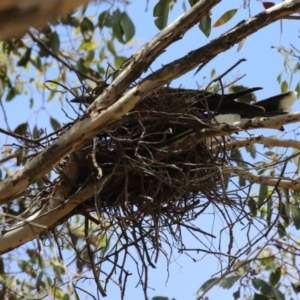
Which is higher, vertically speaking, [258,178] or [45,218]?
[258,178]

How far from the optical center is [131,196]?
260 centimetres

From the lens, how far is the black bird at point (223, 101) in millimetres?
2815

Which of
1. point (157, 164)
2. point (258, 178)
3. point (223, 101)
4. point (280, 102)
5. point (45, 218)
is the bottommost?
point (45, 218)

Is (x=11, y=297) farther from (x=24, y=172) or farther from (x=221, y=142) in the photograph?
(x=24, y=172)

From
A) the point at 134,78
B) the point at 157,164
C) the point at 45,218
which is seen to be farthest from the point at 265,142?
the point at 45,218

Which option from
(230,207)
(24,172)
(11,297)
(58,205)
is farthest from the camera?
(11,297)

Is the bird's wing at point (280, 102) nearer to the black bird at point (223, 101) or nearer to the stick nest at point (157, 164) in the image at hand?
the black bird at point (223, 101)

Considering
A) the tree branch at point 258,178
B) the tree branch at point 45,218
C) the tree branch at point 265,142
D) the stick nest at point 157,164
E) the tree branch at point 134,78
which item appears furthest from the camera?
the tree branch at point 258,178

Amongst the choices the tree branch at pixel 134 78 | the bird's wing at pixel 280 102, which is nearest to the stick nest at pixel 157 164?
the tree branch at pixel 134 78

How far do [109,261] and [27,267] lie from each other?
286cm

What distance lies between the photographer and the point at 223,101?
120 inches

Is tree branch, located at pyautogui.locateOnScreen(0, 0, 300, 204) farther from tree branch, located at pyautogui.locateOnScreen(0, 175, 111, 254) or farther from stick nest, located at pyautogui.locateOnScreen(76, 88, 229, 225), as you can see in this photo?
stick nest, located at pyautogui.locateOnScreen(76, 88, 229, 225)

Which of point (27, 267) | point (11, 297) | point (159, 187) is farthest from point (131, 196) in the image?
point (27, 267)

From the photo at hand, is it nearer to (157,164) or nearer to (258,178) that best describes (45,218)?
(157,164)
